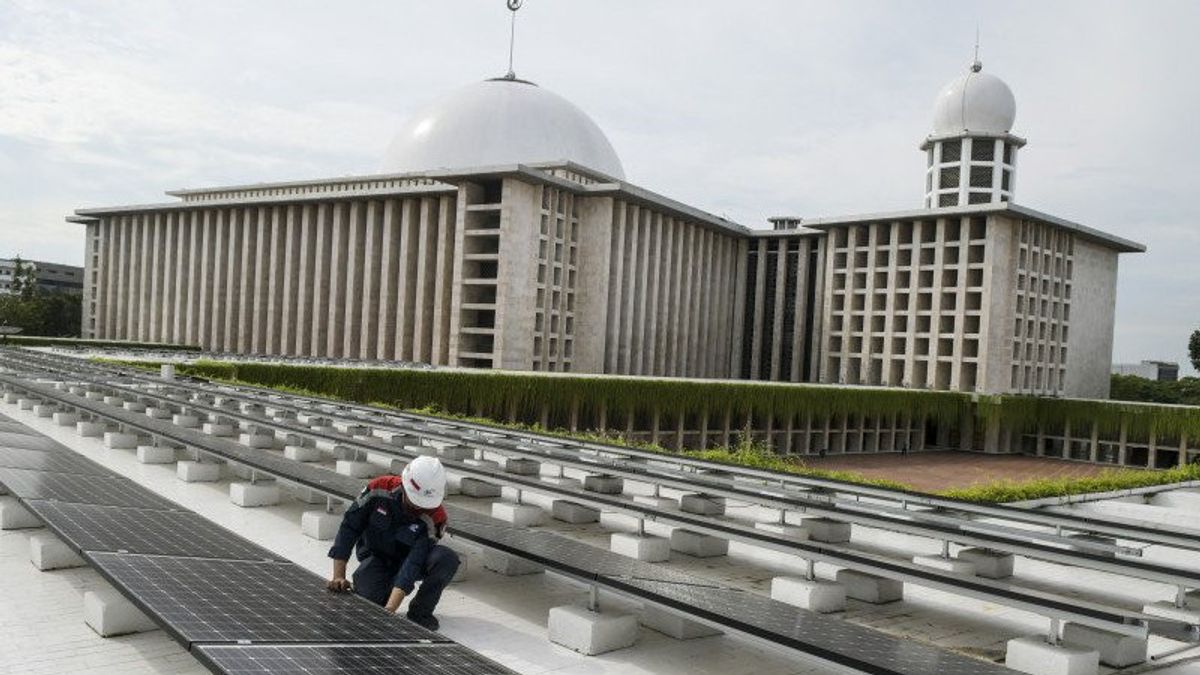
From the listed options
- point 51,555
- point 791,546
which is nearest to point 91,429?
point 51,555

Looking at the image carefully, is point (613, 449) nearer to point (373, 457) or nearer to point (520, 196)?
point (373, 457)

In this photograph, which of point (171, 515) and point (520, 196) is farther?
point (520, 196)

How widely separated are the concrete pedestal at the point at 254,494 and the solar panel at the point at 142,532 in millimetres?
3312

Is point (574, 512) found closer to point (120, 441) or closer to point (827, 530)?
point (827, 530)

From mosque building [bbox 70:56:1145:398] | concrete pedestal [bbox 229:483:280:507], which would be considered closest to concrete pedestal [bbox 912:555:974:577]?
concrete pedestal [bbox 229:483:280:507]

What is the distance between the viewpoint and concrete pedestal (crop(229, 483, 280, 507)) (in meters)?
11.7

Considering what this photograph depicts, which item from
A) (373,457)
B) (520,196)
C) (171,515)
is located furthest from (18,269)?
(171,515)

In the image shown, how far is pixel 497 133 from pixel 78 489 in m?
57.7

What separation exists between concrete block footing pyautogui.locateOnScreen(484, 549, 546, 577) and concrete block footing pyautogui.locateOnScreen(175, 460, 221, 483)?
609 centimetres

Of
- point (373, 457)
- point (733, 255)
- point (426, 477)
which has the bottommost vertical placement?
point (373, 457)

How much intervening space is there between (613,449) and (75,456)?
799 cm

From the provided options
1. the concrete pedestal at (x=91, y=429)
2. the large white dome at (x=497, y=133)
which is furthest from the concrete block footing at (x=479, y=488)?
the large white dome at (x=497, y=133)

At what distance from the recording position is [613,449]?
1603 centimetres

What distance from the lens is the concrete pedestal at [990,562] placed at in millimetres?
9984
